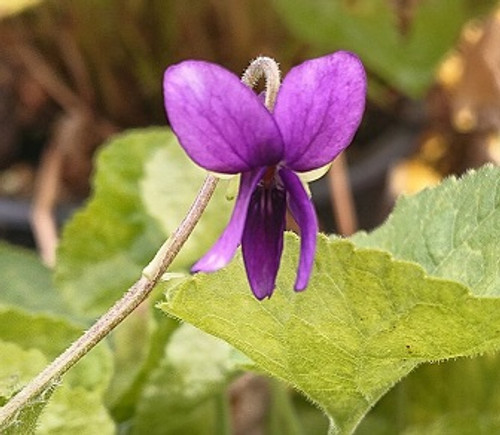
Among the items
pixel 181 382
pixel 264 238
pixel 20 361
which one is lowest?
pixel 181 382

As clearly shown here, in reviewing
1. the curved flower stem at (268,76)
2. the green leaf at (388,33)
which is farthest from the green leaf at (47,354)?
the green leaf at (388,33)

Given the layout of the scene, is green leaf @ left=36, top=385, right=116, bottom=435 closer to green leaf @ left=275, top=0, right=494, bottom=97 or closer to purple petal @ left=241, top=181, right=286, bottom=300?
purple petal @ left=241, top=181, right=286, bottom=300

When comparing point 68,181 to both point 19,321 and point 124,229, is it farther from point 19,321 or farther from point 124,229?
point 19,321

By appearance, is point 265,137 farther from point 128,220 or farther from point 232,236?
point 128,220

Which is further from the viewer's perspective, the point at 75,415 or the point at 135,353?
the point at 135,353

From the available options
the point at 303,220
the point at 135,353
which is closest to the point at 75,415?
the point at 135,353

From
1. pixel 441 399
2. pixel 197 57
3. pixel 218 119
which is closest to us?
pixel 218 119
